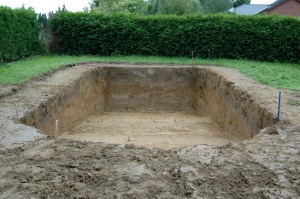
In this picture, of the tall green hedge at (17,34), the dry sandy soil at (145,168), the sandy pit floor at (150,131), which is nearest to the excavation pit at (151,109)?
the sandy pit floor at (150,131)

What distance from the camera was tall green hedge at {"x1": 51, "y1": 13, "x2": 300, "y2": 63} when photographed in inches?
722

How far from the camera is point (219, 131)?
1090 centimetres

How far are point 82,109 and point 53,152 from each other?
6911mm

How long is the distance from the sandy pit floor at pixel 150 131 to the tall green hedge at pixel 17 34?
5376mm

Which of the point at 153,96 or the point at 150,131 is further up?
the point at 153,96

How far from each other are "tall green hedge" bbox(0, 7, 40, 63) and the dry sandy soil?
10021 mm

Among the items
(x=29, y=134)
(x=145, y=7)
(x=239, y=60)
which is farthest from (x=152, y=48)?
(x=145, y=7)

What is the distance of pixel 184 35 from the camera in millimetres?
18672

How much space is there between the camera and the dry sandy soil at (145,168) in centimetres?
393

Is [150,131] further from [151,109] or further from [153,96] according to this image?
[153,96]

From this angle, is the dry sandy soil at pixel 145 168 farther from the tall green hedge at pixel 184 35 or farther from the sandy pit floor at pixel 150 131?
the tall green hedge at pixel 184 35

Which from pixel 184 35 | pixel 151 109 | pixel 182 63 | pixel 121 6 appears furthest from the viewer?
pixel 121 6

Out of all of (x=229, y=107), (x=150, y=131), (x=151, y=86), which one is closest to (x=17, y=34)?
(x=151, y=86)

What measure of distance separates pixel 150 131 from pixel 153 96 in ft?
15.1
